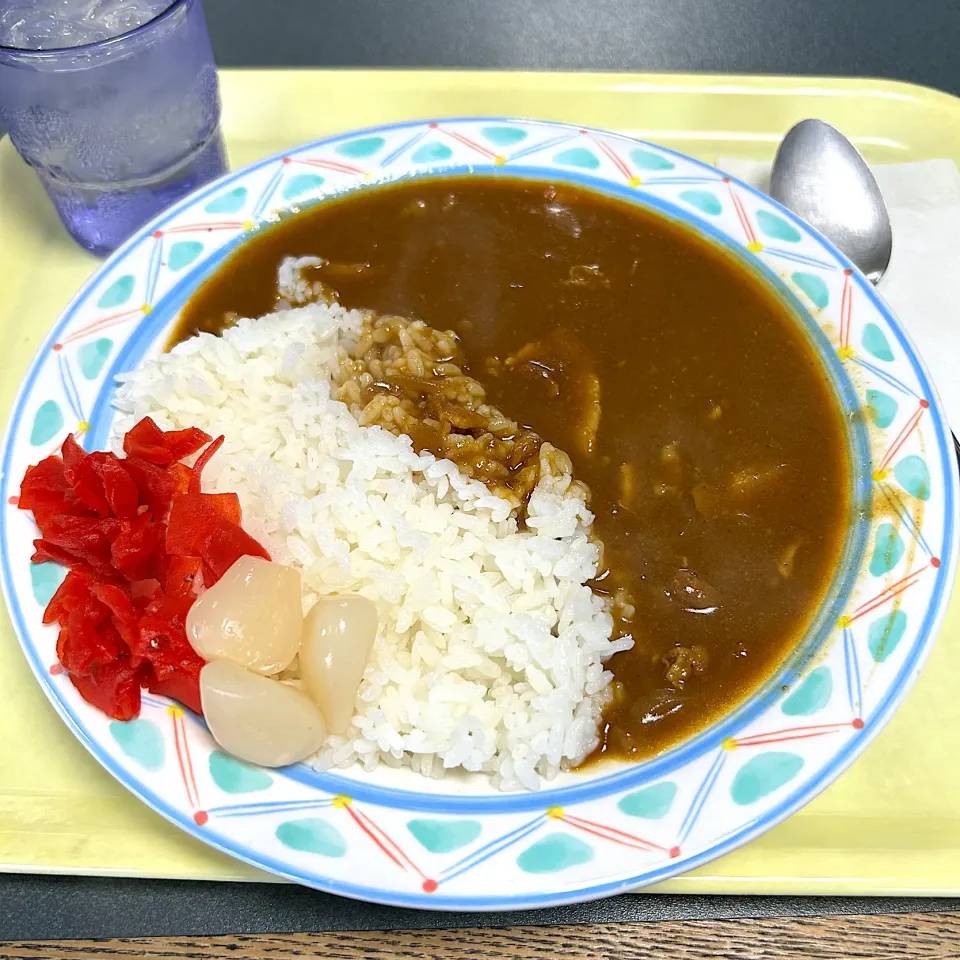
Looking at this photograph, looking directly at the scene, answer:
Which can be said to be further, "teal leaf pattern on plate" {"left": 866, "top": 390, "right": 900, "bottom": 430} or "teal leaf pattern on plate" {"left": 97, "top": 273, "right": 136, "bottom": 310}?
"teal leaf pattern on plate" {"left": 97, "top": 273, "right": 136, "bottom": 310}

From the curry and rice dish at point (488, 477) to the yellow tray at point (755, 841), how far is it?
30 centimetres

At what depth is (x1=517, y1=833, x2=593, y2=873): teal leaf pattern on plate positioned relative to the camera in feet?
5.02

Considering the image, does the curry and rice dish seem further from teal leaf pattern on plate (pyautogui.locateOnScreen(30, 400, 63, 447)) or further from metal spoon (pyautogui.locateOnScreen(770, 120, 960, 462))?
metal spoon (pyautogui.locateOnScreen(770, 120, 960, 462))

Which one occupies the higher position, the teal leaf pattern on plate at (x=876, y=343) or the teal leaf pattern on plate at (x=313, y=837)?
the teal leaf pattern on plate at (x=876, y=343)

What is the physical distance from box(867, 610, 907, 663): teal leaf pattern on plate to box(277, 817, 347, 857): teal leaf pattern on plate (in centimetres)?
111

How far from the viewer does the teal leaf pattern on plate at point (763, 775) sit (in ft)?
5.22

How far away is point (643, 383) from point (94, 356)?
1425 mm

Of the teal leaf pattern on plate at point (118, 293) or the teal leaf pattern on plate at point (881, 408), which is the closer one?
the teal leaf pattern on plate at point (881, 408)

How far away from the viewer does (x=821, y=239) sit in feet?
7.82

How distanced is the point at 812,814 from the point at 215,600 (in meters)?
1.31

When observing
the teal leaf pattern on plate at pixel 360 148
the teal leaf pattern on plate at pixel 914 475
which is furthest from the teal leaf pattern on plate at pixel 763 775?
the teal leaf pattern on plate at pixel 360 148

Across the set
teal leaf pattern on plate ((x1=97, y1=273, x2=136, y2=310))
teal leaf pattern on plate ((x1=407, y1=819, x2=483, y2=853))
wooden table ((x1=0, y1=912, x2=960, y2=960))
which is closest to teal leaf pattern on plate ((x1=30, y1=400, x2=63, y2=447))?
teal leaf pattern on plate ((x1=97, y1=273, x2=136, y2=310))

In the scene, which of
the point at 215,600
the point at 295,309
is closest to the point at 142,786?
the point at 215,600

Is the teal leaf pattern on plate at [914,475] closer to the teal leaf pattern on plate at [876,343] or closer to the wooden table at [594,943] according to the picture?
the teal leaf pattern on plate at [876,343]
